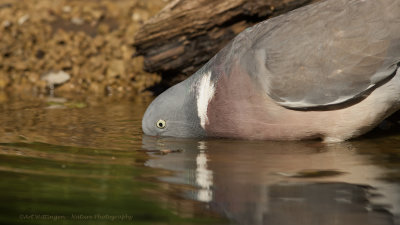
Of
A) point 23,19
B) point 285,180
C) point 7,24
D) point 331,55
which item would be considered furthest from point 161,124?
point 23,19

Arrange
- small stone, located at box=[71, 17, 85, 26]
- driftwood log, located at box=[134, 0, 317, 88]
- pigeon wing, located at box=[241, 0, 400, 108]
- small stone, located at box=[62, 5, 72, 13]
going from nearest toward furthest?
pigeon wing, located at box=[241, 0, 400, 108], driftwood log, located at box=[134, 0, 317, 88], small stone, located at box=[71, 17, 85, 26], small stone, located at box=[62, 5, 72, 13]

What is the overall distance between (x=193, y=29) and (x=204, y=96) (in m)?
1.29

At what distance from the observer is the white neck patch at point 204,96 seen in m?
4.49

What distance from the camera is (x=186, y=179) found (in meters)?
3.29

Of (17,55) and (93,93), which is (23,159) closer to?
(93,93)

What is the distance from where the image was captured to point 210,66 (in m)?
4.62

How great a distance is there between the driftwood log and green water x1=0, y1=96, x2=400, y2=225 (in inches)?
43.1

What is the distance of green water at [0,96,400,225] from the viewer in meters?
2.65

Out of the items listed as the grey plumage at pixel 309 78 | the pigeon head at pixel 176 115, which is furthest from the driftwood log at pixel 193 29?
the pigeon head at pixel 176 115

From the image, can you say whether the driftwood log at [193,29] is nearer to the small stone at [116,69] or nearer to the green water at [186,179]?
the green water at [186,179]

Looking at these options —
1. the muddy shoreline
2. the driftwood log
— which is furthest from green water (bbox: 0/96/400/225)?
the muddy shoreline

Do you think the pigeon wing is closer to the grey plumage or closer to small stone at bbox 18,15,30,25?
the grey plumage

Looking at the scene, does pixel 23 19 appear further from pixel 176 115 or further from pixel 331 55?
pixel 331 55

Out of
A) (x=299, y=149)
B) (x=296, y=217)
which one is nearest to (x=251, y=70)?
(x=299, y=149)
